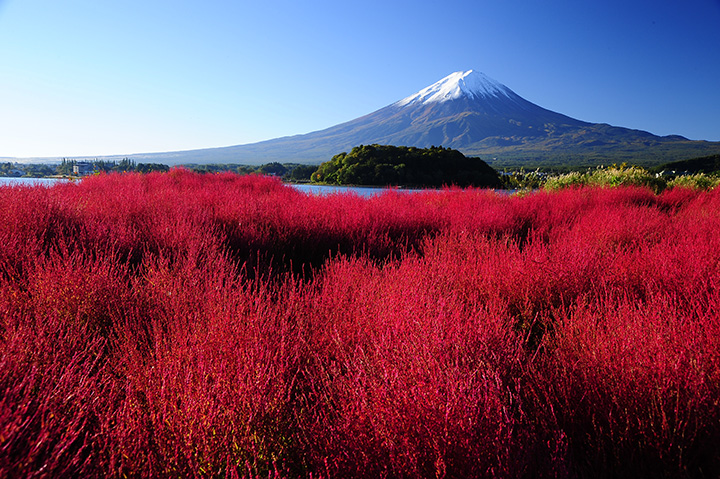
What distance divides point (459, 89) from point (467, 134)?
73.0 feet

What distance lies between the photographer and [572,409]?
4.60 feet

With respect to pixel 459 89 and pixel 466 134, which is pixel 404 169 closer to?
pixel 466 134

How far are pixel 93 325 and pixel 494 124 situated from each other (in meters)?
113

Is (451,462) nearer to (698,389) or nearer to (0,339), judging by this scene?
(698,389)

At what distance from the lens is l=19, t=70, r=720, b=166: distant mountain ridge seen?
80.1m

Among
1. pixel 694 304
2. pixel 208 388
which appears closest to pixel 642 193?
pixel 694 304

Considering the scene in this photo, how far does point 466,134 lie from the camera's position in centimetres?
10006

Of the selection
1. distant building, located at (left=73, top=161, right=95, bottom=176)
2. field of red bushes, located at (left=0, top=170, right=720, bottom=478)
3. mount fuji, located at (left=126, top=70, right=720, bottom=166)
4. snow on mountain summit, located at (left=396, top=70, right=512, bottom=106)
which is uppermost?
snow on mountain summit, located at (left=396, top=70, right=512, bottom=106)

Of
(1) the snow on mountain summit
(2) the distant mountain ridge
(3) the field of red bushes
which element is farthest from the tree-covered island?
(1) the snow on mountain summit

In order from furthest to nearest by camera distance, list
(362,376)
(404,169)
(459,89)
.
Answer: (459,89)
(404,169)
(362,376)

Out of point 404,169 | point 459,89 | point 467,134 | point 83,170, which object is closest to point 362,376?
point 83,170

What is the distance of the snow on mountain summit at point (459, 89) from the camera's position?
10844cm

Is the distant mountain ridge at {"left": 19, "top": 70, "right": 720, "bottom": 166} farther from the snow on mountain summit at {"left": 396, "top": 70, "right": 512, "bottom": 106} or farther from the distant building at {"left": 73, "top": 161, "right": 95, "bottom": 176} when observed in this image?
the distant building at {"left": 73, "top": 161, "right": 95, "bottom": 176}

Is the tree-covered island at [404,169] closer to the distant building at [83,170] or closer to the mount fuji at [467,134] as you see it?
the distant building at [83,170]
